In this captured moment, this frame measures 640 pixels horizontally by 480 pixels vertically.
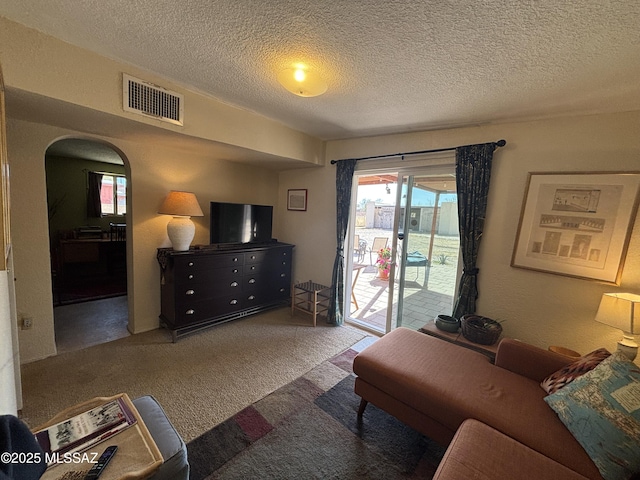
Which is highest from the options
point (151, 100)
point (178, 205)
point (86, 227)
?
point (151, 100)

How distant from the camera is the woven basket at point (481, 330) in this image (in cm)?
219

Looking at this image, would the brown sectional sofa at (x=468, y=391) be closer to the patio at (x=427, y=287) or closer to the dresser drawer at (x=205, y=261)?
the patio at (x=427, y=287)

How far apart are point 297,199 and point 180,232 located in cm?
166

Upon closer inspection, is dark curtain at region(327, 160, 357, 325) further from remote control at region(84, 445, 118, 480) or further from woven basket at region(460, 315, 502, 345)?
remote control at region(84, 445, 118, 480)

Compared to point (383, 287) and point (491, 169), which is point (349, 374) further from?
point (383, 287)

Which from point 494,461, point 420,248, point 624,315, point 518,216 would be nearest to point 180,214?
point 420,248

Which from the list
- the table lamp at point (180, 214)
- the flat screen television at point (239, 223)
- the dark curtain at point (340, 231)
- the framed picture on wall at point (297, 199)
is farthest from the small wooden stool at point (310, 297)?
the table lamp at point (180, 214)

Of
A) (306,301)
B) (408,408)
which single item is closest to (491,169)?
(408,408)

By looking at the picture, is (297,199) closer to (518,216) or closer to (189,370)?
(189,370)

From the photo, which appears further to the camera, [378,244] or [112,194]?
[378,244]

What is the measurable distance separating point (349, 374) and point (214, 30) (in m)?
2.67

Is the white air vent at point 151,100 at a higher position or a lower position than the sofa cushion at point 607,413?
higher

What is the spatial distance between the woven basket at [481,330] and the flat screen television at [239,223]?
263cm

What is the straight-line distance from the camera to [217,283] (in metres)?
3.02
